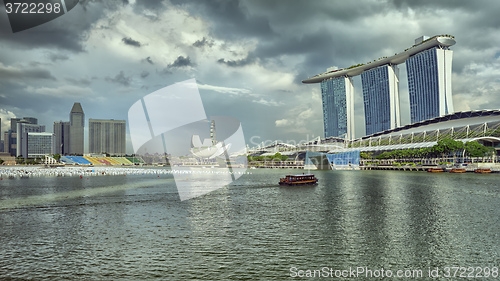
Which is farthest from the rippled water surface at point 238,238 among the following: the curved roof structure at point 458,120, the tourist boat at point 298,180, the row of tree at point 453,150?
the curved roof structure at point 458,120

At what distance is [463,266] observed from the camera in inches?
813

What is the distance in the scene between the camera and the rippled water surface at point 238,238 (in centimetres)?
2112

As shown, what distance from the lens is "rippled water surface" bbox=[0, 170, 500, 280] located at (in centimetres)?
2112

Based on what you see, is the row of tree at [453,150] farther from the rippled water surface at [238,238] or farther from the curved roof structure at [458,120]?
the rippled water surface at [238,238]

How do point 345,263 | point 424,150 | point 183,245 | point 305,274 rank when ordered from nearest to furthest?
point 305,274 < point 345,263 < point 183,245 < point 424,150

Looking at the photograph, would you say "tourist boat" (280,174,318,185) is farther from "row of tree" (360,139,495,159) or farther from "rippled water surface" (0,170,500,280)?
"row of tree" (360,139,495,159)

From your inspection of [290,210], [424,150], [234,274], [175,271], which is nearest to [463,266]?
[234,274]

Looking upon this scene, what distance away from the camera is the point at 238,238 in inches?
1091

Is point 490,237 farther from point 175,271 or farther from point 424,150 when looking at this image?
point 424,150

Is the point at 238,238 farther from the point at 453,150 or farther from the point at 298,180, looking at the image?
the point at 453,150

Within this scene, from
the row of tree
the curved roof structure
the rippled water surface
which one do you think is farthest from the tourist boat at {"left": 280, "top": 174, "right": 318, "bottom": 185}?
A: the curved roof structure

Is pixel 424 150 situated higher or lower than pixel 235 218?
higher

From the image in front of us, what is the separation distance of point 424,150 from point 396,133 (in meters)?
51.6

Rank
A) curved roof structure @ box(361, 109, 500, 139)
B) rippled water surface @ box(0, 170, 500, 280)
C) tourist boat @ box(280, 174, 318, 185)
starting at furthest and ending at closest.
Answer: curved roof structure @ box(361, 109, 500, 139), tourist boat @ box(280, 174, 318, 185), rippled water surface @ box(0, 170, 500, 280)
